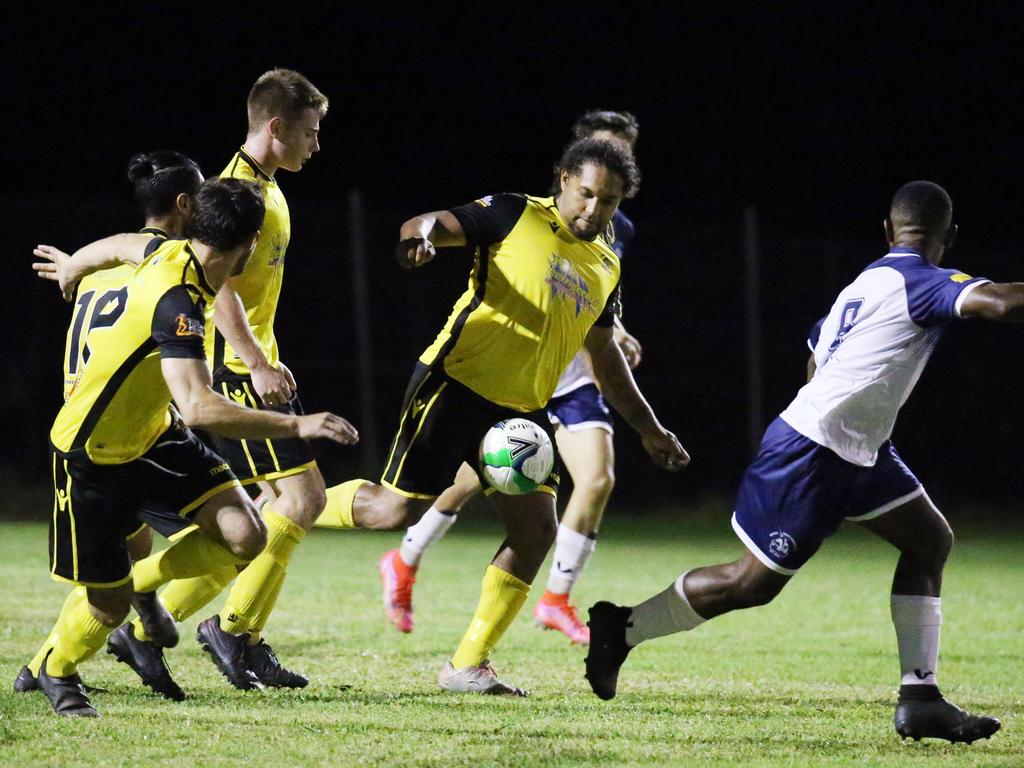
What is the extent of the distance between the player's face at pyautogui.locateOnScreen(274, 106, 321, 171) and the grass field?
6.84ft

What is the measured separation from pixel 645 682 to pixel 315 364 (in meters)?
9.64

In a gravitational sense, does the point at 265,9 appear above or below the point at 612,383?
above

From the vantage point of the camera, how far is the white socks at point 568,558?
7426mm

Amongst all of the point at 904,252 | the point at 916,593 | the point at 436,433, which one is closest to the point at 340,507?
the point at 436,433

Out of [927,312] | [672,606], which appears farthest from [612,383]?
[927,312]

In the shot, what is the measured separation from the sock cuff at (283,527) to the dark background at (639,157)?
9205mm

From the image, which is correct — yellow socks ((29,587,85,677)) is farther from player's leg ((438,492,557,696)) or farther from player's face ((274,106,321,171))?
player's face ((274,106,321,171))

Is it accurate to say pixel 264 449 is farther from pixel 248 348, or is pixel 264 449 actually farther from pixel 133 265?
pixel 133 265

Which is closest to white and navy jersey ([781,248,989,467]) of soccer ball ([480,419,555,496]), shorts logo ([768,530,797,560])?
shorts logo ([768,530,797,560])

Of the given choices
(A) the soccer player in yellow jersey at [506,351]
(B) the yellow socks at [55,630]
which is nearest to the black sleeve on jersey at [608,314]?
(A) the soccer player in yellow jersey at [506,351]

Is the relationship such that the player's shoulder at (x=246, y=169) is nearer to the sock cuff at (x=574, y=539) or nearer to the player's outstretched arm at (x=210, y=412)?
the player's outstretched arm at (x=210, y=412)

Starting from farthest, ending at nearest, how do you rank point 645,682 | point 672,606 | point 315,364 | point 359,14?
point 359,14
point 315,364
point 645,682
point 672,606

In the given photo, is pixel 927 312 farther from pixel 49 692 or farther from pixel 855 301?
pixel 49 692

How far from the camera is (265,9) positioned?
62.3 feet
